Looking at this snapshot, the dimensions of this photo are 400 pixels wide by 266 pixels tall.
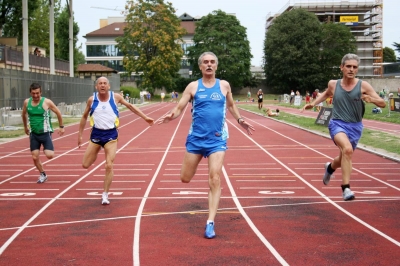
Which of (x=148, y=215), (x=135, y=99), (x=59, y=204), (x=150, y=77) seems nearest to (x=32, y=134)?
(x=59, y=204)

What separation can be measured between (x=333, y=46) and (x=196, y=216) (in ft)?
278

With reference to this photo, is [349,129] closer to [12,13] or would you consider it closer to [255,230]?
[255,230]

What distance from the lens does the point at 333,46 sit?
8856 centimetres

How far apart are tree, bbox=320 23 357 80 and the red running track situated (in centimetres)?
7501

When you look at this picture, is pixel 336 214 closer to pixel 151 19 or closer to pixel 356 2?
pixel 151 19

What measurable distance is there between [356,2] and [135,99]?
59650 millimetres

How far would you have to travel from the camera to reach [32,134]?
10.6m

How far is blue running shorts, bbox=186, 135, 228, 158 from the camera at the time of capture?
6.53m

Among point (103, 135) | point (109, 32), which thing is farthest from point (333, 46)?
point (103, 135)

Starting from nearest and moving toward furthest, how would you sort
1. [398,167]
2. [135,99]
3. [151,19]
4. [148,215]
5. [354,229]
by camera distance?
[354,229] < [148,215] < [398,167] < [135,99] < [151,19]

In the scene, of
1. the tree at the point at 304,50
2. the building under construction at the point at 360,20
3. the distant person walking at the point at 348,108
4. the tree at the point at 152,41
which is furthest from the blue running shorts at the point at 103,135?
the building under construction at the point at 360,20

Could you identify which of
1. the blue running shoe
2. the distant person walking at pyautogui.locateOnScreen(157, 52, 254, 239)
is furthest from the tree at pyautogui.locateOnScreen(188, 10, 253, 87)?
the blue running shoe

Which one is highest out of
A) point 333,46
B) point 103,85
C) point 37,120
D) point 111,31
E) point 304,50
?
point 111,31

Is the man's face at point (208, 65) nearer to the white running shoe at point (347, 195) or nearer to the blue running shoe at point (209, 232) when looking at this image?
the blue running shoe at point (209, 232)
